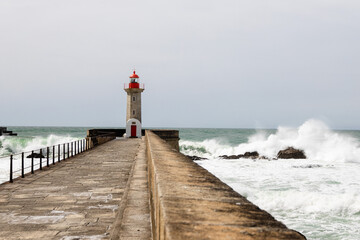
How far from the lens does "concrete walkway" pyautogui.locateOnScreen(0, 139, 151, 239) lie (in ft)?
13.3

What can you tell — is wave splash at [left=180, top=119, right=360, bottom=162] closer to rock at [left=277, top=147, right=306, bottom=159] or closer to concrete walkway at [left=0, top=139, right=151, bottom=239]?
rock at [left=277, top=147, right=306, bottom=159]

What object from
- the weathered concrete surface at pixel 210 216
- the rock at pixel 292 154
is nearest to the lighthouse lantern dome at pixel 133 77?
the rock at pixel 292 154

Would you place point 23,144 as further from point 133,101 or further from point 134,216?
point 134,216

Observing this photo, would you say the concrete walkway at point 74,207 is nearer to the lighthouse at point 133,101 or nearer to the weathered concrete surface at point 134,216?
the weathered concrete surface at point 134,216

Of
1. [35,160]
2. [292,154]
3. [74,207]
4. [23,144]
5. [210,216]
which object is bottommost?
[292,154]

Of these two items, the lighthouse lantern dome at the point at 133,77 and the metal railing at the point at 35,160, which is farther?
the lighthouse lantern dome at the point at 133,77

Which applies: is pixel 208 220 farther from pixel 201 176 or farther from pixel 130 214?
pixel 130 214

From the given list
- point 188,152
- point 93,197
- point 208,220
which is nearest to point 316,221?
point 93,197

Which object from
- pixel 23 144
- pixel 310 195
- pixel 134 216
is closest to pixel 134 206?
pixel 134 216

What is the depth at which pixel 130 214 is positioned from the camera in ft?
15.0

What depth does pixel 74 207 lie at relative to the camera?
5.31 meters

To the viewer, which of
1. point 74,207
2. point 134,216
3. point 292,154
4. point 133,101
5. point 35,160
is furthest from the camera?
point 292,154

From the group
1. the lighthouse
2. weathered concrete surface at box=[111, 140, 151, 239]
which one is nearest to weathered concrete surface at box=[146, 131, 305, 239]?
weathered concrete surface at box=[111, 140, 151, 239]

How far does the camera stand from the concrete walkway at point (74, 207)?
405 cm
